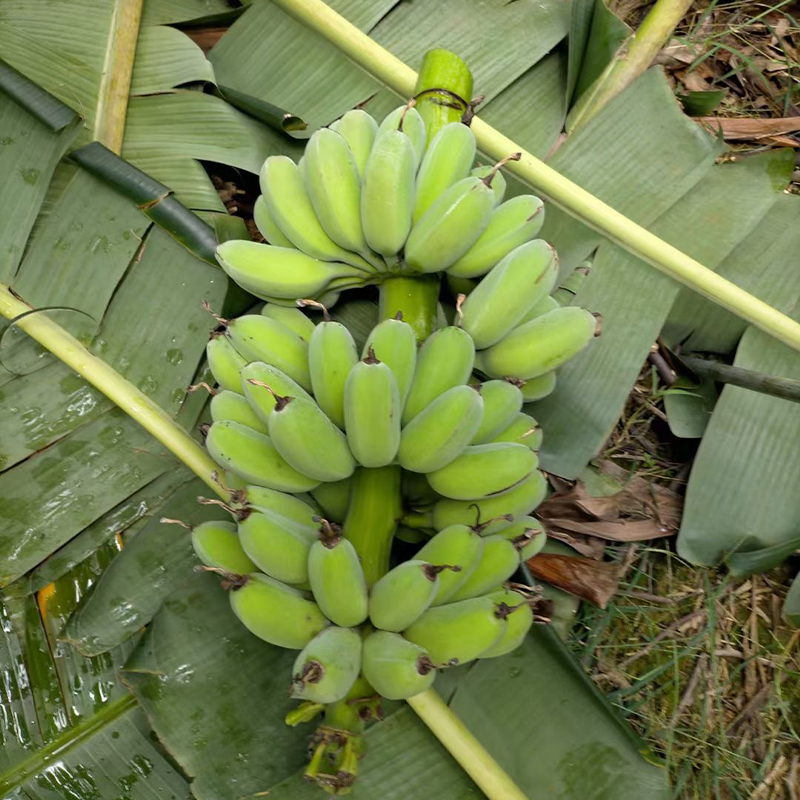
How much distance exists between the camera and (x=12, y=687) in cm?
130

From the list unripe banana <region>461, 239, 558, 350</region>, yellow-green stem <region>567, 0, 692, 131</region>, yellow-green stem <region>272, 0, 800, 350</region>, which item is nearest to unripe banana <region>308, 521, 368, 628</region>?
unripe banana <region>461, 239, 558, 350</region>

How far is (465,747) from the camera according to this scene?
47.6 inches

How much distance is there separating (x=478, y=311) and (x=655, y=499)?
26.4 inches

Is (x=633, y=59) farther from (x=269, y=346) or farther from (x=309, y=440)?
(x=309, y=440)

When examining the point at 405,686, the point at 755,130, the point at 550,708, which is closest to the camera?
the point at 405,686

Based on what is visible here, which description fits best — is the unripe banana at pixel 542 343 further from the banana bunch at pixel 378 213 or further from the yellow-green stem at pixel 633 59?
the yellow-green stem at pixel 633 59

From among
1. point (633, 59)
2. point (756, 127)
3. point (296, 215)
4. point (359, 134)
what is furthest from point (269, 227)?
point (756, 127)

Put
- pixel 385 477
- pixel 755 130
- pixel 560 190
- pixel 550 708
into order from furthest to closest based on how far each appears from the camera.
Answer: pixel 755 130 → pixel 560 190 → pixel 550 708 → pixel 385 477

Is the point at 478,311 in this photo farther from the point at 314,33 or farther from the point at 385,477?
the point at 314,33

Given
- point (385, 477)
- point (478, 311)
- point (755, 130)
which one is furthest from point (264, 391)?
point (755, 130)

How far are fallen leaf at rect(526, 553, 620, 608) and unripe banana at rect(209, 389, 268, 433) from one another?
0.62m

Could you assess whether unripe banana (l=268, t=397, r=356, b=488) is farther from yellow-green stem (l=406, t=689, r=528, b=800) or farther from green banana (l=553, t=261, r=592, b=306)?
green banana (l=553, t=261, r=592, b=306)

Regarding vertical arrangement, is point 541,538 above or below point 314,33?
below

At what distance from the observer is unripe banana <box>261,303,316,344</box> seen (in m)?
1.25
